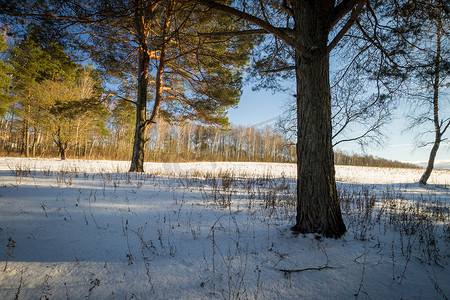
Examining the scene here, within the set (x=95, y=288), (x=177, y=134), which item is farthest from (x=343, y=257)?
(x=177, y=134)

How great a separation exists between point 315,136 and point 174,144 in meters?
34.0

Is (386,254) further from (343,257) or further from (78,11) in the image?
(78,11)

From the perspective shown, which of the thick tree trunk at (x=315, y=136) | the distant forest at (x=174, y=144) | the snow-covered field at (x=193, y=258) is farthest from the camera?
the distant forest at (x=174, y=144)

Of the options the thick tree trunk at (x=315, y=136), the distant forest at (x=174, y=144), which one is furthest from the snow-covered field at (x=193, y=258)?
the distant forest at (x=174, y=144)

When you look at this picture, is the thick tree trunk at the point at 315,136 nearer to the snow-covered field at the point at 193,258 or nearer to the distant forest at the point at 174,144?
the snow-covered field at the point at 193,258

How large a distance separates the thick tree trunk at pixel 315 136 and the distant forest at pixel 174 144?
2143 centimetres

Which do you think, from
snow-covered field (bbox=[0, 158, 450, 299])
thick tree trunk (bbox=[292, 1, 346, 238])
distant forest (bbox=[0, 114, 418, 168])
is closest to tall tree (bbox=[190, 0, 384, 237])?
thick tree trunk (bbox=[292, 1, 346, 238])

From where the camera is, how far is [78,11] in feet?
11.0

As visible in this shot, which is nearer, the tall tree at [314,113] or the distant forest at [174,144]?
the tall tree at [314,113]

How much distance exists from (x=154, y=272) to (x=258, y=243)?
48.6 inches

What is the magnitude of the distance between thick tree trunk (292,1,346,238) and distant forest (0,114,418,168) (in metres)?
21.4

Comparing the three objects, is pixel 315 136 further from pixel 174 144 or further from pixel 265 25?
pixel 174 144

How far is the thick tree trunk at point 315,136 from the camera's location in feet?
7.51

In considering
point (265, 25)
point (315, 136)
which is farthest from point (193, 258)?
point (265, 25)
